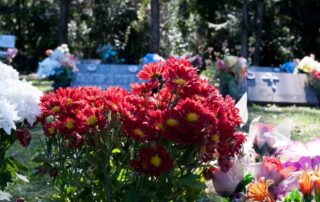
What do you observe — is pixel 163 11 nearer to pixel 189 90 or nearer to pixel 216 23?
pixel 216 23

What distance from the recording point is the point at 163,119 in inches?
75.5

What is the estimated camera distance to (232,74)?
32.2ft

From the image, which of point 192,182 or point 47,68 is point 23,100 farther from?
point 47,68

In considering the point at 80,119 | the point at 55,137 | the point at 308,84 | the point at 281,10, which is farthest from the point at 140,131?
the point at 281,10

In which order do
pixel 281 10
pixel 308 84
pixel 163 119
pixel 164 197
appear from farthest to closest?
pixel 281 10 < pixel 308 84 < pixel 164 197 < pixel 163 119

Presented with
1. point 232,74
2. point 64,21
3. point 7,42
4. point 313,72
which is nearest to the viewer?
point 232,74

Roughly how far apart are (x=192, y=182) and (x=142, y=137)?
24 cm

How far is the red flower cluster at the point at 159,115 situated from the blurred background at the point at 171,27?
15.0 metres

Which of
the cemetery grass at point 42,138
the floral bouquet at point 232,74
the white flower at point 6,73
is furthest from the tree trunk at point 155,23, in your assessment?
the white flower at point 6,73

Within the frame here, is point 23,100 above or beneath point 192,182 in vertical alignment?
above

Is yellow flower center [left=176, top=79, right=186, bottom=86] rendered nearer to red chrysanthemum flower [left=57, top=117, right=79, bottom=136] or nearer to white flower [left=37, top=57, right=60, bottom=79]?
red chrysanthemum flower [left=57, top=117, right=79, bottom=136]

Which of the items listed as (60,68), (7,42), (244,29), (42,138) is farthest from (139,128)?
(244,29)

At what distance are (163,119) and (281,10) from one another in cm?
1772

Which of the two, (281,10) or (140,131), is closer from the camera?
(140,131)
